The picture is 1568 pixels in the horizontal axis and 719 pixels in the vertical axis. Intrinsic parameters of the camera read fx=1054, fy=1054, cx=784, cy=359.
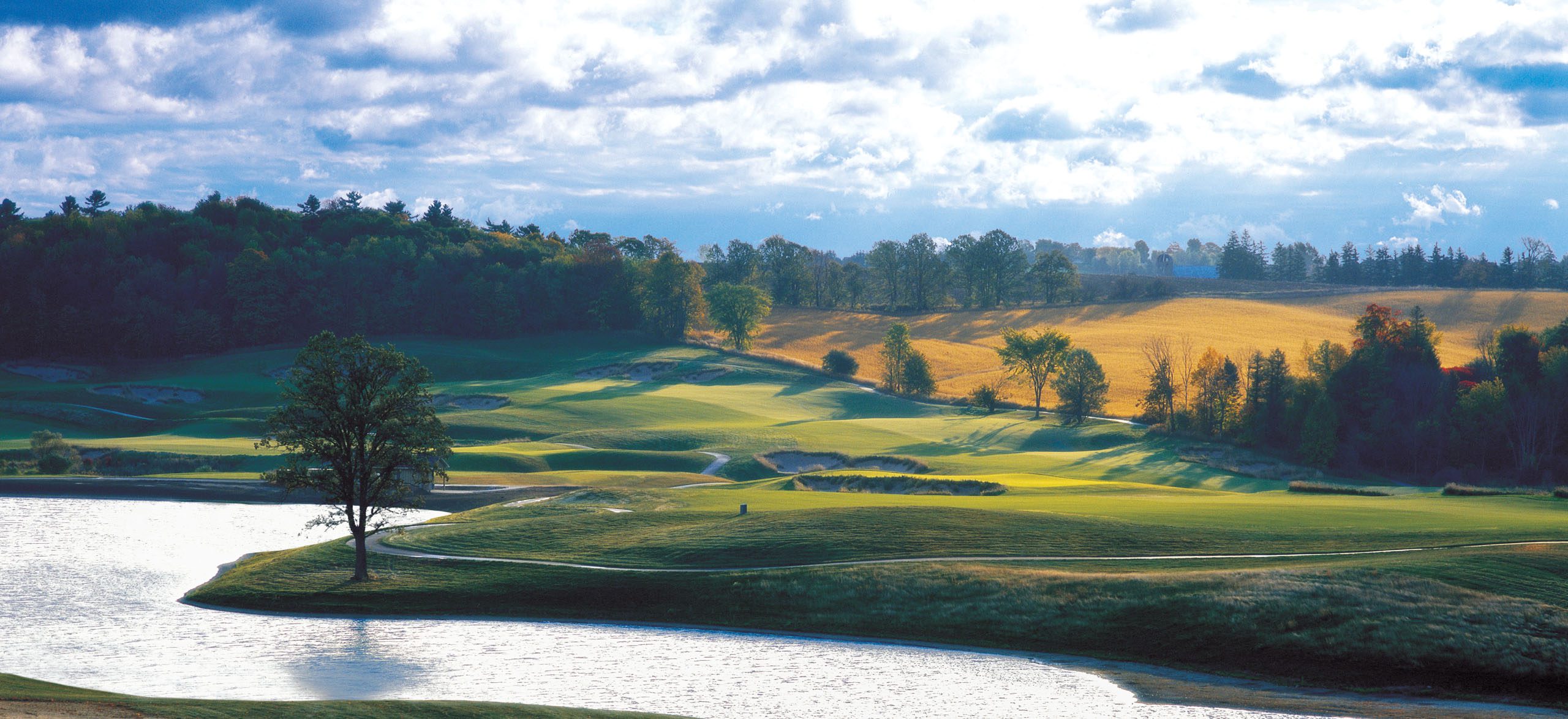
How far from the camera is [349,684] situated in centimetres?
2569

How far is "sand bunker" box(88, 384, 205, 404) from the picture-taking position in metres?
94.2

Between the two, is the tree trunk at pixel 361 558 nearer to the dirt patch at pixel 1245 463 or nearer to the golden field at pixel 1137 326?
the dirt patch at pixel 1245 463

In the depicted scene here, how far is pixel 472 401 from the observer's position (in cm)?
9306

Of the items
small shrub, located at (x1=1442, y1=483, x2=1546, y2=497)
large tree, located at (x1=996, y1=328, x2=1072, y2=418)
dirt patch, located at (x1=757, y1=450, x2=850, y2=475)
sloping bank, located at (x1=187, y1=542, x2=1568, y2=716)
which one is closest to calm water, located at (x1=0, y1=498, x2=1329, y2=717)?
sloping bank, located at (x1=187, y1=542, x2=1568, y2=716)

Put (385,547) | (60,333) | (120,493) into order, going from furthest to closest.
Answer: (60,333)
(120,493)
(385,547)

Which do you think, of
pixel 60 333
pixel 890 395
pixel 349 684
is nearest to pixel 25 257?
pixel 60 333

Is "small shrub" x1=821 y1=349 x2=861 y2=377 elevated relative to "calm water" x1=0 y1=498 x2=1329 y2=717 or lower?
elevated

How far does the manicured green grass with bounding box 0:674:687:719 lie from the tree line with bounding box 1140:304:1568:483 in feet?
191

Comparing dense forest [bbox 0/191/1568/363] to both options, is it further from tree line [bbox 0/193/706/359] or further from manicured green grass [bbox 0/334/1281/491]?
manicured green grass [bbox 0/334/1281/491]

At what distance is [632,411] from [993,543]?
54246 mm

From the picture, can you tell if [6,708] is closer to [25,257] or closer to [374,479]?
[374,479]

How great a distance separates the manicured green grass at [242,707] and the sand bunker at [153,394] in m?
79.9

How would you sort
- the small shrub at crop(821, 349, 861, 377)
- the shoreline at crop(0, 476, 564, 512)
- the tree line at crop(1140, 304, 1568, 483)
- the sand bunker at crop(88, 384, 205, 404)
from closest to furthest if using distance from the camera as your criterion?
the shoreline at crop(0, 476, 564, 512) < the tree line at crop(1140, 304, 1568, 483) < the sand bunker at crop(88, 384, 205, 404) < the small shrub at crop(821, 349, 861, 377)

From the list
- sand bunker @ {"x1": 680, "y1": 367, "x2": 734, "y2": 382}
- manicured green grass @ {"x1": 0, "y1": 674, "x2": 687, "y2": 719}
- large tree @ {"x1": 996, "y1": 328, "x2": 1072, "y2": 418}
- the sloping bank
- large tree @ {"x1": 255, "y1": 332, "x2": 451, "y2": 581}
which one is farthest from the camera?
sand bunker @ {"x1": 680, "y1": 367, "x2": 734, "y2": 382}
